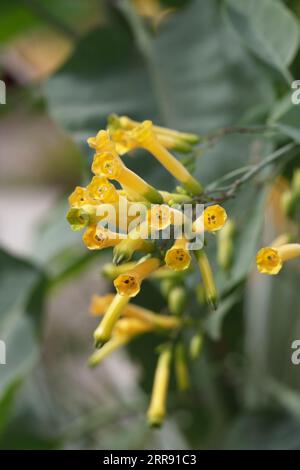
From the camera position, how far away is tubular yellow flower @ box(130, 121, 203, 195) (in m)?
0.41

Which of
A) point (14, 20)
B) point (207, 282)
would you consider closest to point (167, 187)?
point (207, 282)

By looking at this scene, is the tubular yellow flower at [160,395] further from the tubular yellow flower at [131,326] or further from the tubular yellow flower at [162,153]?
the tubular yellow flower at [162,153]

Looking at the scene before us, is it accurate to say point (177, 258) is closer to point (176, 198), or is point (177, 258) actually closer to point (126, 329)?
point (176, 198)

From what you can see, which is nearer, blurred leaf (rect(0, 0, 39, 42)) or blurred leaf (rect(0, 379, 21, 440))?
blurred leaf (rect(0, 379, 21, 440))

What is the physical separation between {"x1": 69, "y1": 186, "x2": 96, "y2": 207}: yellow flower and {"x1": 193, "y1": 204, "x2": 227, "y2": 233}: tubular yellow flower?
6 cm

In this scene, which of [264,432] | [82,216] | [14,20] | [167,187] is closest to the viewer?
[82,216]

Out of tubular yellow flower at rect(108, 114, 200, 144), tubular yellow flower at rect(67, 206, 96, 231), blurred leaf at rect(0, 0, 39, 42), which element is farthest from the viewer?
blurred leaf at rect(0, 0, 39, 42)

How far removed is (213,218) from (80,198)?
0.24 ft

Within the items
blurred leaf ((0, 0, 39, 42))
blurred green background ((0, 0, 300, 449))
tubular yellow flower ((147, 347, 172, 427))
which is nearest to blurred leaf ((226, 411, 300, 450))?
blurred green background ((0, 0, 300, 449))

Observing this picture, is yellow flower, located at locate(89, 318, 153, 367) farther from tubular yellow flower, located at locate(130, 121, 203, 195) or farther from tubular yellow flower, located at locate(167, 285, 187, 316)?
tubular yellow flower, located at locate(130, 121, 203, 195)

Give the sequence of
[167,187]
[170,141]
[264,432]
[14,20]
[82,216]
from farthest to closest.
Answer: [14,20] → [264,432] → [167,187] → [170,141] → [82,216]

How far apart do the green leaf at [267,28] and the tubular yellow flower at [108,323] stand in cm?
22

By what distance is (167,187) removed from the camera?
0.59 m

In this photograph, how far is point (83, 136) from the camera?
61cm
